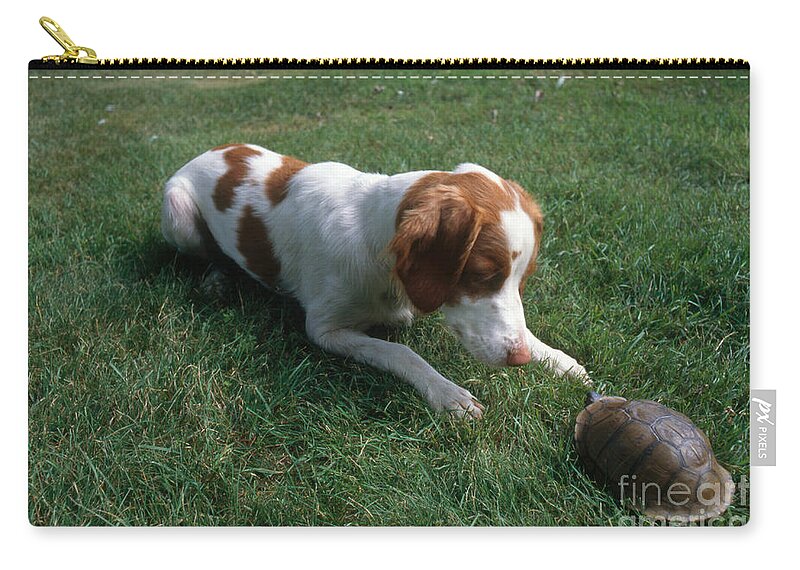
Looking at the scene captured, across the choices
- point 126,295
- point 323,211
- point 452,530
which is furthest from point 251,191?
point 452,530

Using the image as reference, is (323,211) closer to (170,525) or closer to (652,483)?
(170,525)

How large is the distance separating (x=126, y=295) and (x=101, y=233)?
0.59 metres

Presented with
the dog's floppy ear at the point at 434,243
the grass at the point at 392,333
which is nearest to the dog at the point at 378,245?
the dog's floppy ear at the point at 434,243

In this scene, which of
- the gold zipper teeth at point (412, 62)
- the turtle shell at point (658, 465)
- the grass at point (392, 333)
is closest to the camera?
the turtle shell at point (658, 465)

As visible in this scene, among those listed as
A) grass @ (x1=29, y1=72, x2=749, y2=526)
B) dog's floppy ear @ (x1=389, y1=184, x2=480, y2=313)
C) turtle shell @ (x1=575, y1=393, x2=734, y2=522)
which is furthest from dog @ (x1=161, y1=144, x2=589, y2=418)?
turtle shell @ (x1=575, y1=393, x2=734, y2=522)

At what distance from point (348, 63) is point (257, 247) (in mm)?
1095

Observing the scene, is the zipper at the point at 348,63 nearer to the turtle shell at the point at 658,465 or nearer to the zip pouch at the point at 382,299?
the zip pouch at the point at 382,299

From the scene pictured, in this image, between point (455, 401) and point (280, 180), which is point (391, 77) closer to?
point (280, 180)

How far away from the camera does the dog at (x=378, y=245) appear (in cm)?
285

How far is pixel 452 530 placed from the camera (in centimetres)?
262

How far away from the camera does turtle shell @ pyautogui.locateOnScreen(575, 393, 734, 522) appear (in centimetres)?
258

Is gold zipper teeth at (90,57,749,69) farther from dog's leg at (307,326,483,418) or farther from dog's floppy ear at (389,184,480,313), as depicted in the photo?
dog's leg at (307,326,483,418)

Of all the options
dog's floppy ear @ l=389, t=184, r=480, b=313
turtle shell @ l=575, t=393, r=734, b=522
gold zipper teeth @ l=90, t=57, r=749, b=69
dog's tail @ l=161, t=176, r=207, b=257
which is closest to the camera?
turtle shell @ l=575, t=393, r=734, b=522

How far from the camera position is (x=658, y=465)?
101 inches
